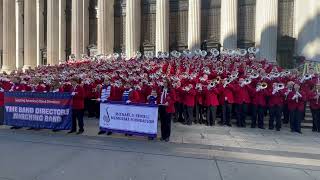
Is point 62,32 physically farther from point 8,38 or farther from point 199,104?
point 199,104

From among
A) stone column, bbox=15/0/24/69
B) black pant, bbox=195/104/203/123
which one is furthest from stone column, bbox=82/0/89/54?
black pant, bbox=195/104/203/123

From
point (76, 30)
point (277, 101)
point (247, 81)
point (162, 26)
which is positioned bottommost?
point (277, 101)

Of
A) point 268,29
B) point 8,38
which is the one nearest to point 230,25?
point 268,29

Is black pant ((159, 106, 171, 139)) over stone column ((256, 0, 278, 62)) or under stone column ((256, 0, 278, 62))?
under

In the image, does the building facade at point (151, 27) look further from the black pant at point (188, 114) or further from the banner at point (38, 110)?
the banner at point (38, 110)

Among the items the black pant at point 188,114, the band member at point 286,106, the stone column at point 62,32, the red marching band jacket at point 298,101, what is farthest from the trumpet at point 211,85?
the stone column at point 62,32

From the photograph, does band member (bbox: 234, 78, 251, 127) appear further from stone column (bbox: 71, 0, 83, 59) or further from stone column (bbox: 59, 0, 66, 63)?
stone column (bbox: 59, 0, 66, 63)

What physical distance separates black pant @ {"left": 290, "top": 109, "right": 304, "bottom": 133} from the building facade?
36.5ft

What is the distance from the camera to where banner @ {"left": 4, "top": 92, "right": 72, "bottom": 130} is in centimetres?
1171

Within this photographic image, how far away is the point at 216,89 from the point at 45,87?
5949 millimetres

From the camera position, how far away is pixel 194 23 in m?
25.4

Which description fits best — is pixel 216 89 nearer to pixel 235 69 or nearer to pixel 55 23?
pixel 235 69

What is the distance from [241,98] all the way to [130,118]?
4.40 meters

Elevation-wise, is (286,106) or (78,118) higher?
(286,106)
